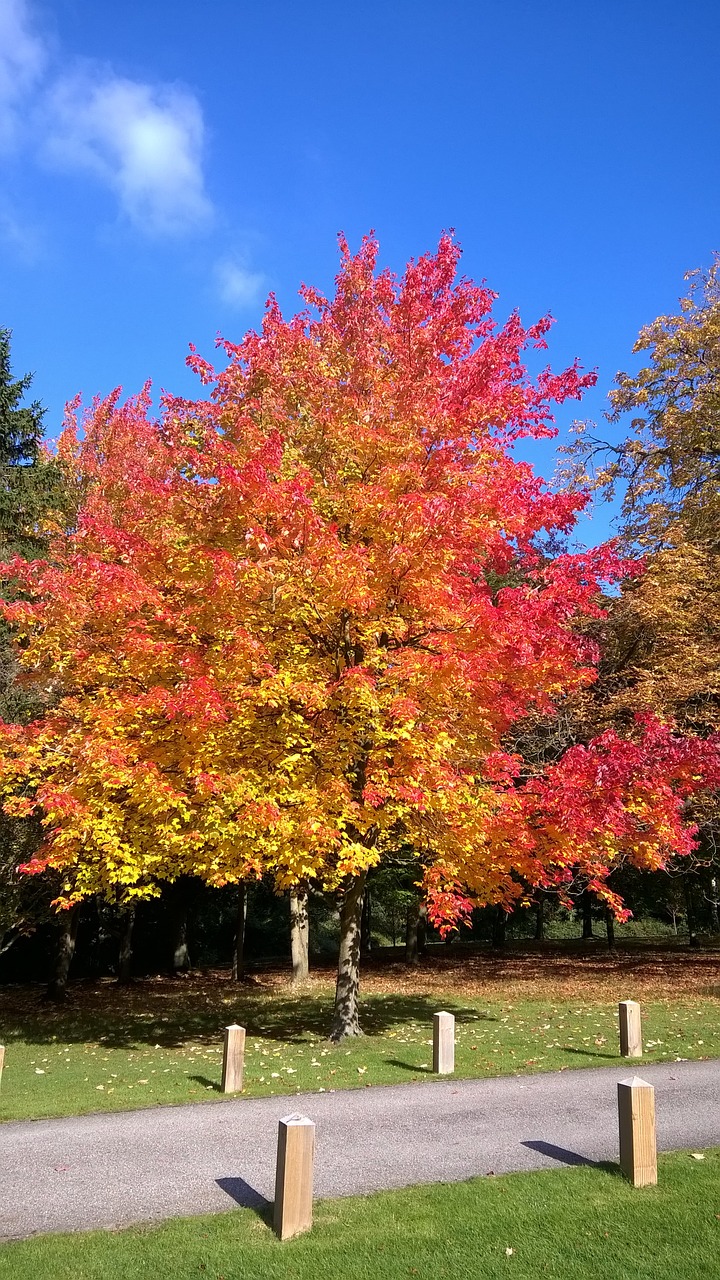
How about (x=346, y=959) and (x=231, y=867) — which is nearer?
(x=231, y=867)

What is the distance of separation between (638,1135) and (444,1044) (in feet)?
15.8

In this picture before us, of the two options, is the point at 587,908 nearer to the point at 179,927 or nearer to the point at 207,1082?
the point at 179,927

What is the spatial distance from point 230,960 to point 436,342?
30.6 meters

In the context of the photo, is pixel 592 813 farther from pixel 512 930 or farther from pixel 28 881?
pixel 512 930

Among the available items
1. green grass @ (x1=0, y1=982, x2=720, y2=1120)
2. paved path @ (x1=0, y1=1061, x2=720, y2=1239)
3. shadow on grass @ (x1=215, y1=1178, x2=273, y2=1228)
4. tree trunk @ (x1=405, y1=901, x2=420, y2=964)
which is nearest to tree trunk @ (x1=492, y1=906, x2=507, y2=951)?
tree trunk @ (x1=405, y1=901, x2=420, y2=964)

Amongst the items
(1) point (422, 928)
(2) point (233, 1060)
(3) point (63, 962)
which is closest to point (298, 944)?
(3) point (63, 962)

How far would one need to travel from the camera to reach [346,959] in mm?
13094

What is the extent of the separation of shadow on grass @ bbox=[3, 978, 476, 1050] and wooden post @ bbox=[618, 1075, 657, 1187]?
793 centimetres

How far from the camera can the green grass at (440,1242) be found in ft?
15.6

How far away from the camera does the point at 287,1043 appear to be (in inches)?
504

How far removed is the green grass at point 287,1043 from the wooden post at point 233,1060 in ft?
0.73

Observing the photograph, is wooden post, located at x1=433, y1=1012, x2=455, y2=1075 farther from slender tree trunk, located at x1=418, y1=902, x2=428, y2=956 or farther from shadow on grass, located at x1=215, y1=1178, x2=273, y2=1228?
slender tree trunk, located at x1=418, y1=902, x2=428, y2=956

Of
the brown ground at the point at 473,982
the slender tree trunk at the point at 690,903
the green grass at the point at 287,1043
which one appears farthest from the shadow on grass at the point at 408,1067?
the slender tree trunk at the point at 690,903

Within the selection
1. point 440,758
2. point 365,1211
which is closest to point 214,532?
point 440,758
